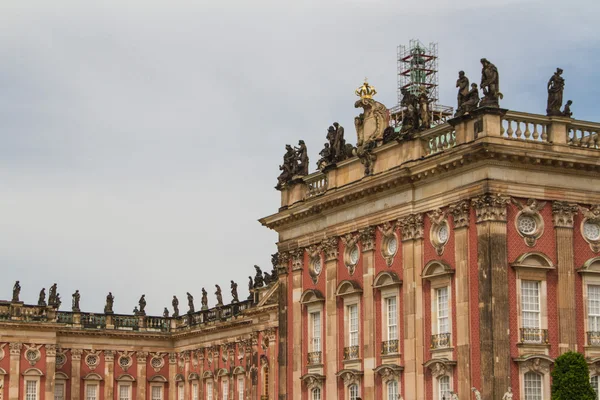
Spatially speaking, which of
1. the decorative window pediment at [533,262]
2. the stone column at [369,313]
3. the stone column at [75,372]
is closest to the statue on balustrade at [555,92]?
the decorative window pediment at [533,262]

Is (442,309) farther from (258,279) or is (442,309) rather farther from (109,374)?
(109,374)

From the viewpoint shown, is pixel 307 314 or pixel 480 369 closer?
pixel 480 369

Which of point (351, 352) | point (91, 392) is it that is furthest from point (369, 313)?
point (91, 392)

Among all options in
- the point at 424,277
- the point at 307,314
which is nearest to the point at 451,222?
the point at 424,277

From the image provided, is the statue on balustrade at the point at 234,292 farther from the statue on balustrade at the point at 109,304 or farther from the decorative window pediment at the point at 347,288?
the decorative window pediment at the point at 347,288

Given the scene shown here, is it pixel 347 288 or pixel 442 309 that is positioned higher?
pixel 347 288

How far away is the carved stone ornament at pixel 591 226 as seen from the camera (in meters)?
39.4

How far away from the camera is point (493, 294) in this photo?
1471 inches

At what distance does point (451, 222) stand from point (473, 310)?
132 inches

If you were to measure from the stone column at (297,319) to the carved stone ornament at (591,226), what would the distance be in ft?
45.2

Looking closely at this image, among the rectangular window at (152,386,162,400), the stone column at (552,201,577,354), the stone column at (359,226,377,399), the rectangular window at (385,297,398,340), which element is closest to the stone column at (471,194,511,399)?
the stone column at (552,201,577,354)

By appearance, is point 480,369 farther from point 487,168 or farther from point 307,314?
point 307,314

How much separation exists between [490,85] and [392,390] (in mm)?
11467

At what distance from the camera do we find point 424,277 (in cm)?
4091
